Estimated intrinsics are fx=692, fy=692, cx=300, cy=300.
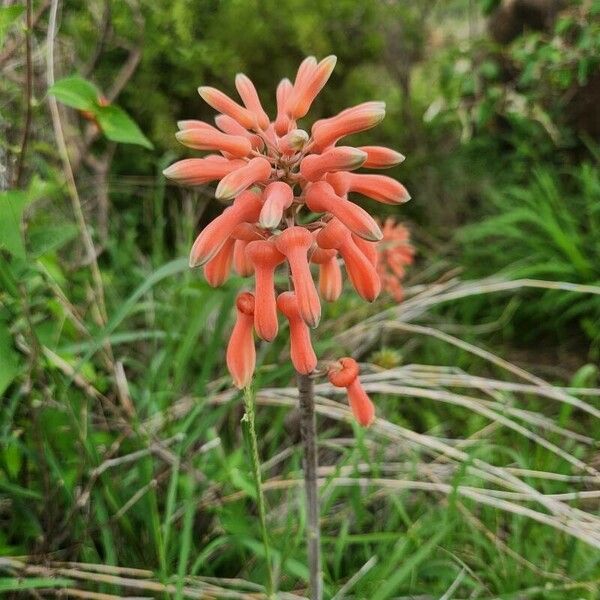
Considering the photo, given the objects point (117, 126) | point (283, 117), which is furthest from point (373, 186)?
point (117, 126)

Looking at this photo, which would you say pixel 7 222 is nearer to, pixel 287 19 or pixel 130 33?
pixel 130 33

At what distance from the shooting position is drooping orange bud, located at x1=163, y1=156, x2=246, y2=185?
5.36ft

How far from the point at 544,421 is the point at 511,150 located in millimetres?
2884

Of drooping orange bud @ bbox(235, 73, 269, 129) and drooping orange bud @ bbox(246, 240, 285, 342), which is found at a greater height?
drooping orange bud @ bbox(235, 73, 269, 129)

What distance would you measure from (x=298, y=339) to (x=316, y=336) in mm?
2085

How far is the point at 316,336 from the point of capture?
3.73 meters

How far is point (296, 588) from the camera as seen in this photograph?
2.52 m

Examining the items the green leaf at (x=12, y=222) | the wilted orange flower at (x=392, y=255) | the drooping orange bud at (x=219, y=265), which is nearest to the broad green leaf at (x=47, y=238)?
the green leaf at (x=12, y=222)

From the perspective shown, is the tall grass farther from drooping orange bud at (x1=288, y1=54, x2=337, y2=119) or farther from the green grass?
drooping orange bud at (x1=288, y1=54, x2=337, y2=119)

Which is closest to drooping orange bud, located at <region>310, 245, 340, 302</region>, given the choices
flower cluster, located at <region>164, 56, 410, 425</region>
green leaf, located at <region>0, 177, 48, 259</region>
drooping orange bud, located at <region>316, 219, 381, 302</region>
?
flower cluster, located at <region>164, 56, 410, 425</region>

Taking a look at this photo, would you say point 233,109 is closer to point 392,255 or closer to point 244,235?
point 244,235

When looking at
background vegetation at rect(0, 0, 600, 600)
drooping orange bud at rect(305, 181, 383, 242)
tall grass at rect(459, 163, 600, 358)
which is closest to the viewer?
drooping orange bud at rect(305, 181, 383, 242)

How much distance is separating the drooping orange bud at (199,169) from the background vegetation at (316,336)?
584 mm

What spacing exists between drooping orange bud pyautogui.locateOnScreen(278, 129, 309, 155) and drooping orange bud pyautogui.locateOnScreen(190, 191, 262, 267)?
140 mm
